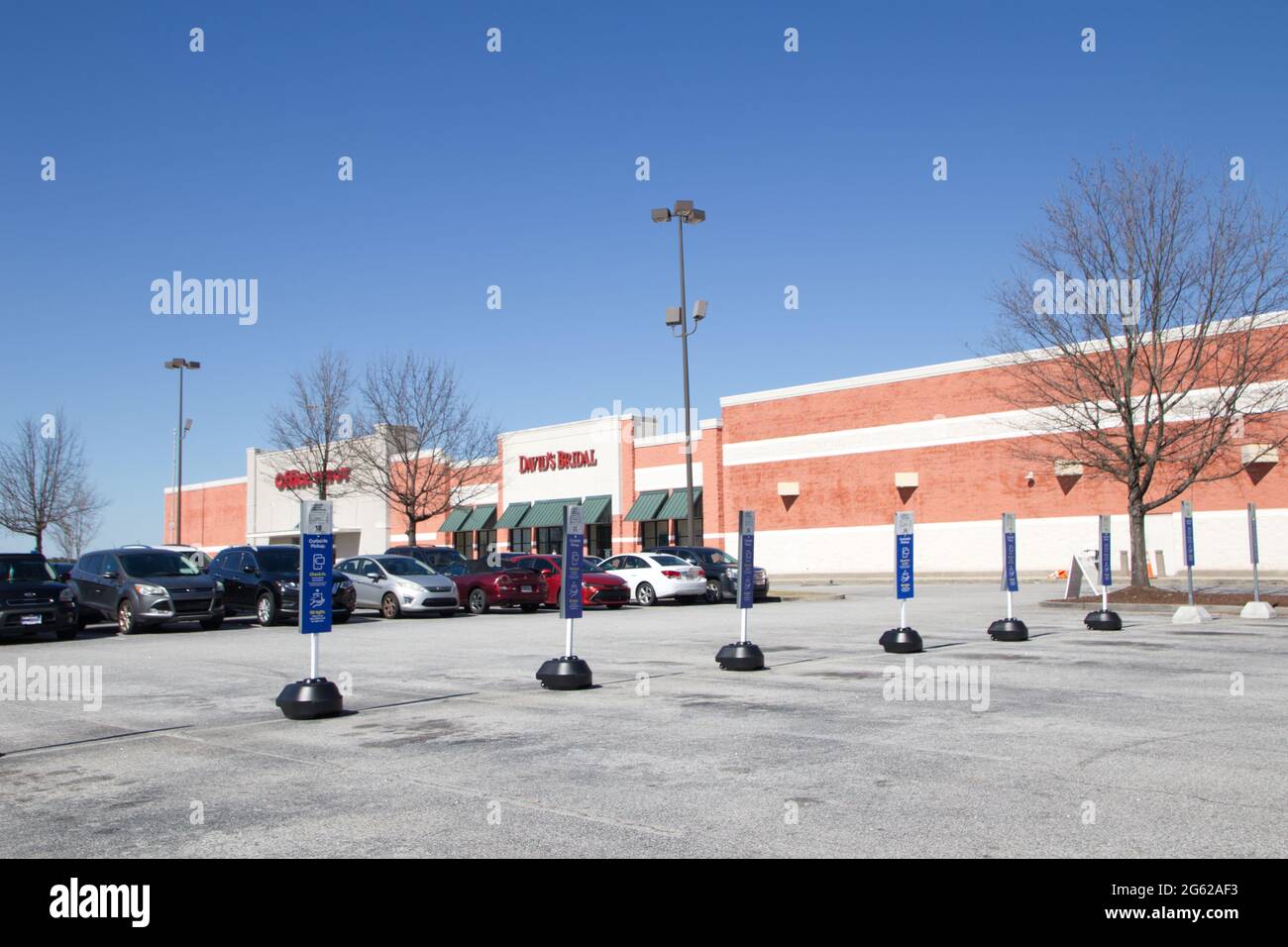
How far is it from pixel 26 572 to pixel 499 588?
32.5 feet

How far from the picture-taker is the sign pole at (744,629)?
44.1 ft

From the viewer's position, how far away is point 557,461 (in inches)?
2243

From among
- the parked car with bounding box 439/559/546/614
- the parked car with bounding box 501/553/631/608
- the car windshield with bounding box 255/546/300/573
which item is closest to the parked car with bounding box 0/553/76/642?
the car windshield with bounding box 255/546/300/573

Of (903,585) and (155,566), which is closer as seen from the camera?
(903,585)

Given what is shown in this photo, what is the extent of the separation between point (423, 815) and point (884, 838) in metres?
2.60

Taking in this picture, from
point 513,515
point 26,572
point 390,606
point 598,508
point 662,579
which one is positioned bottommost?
point 390,606

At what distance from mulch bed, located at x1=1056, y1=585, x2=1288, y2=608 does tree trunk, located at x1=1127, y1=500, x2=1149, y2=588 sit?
36 cm

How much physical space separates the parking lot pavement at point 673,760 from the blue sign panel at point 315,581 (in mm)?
916

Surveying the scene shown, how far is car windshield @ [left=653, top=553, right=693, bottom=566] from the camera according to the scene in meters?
30.3

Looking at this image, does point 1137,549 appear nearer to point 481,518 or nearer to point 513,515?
Answer: point 513,515

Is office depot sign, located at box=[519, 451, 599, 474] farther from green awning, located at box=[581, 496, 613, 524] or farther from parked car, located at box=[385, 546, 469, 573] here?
parked car, located at box=[385, 546, 469, 573]

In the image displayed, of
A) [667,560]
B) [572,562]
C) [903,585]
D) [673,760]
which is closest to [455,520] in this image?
[667,560]

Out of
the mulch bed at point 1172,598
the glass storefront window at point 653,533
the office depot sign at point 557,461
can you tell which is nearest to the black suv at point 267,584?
the mulch bed at point 1172,598
